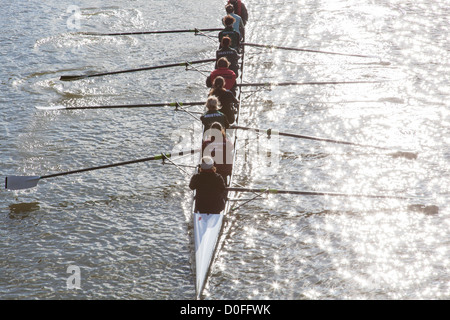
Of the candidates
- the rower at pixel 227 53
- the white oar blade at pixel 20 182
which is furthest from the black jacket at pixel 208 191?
the rower at pixel 227 53

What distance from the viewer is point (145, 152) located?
55.7 feet

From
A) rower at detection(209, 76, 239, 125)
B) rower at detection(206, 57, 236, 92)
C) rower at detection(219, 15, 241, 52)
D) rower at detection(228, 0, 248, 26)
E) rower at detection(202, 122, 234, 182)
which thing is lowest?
rower at detection(202, 122, 234, 182)

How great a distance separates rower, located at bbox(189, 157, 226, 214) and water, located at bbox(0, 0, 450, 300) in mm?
923

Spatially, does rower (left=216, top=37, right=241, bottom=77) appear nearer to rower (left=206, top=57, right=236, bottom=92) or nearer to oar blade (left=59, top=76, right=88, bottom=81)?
rower (left=206, top=57, right=236, bottom=92)

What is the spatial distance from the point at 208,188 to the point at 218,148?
1.49 meters

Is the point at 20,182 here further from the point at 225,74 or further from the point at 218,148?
the point at 225,74

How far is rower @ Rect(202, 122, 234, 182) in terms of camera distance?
13586mm

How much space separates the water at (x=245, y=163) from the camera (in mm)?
12055

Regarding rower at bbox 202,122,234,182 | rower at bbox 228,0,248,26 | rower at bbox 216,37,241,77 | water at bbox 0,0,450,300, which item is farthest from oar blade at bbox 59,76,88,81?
rower at bbox 202,122,234,182

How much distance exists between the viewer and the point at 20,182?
557 inches

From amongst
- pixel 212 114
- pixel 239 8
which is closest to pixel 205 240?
pixel 212 114

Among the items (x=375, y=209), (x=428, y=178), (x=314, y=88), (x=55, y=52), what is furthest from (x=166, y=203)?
(x=55, y=52)

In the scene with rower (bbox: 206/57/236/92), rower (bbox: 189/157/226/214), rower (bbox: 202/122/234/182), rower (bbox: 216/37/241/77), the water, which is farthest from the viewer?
rower (bbox: 216/37/241/77)

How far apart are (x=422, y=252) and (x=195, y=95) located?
11051mm
